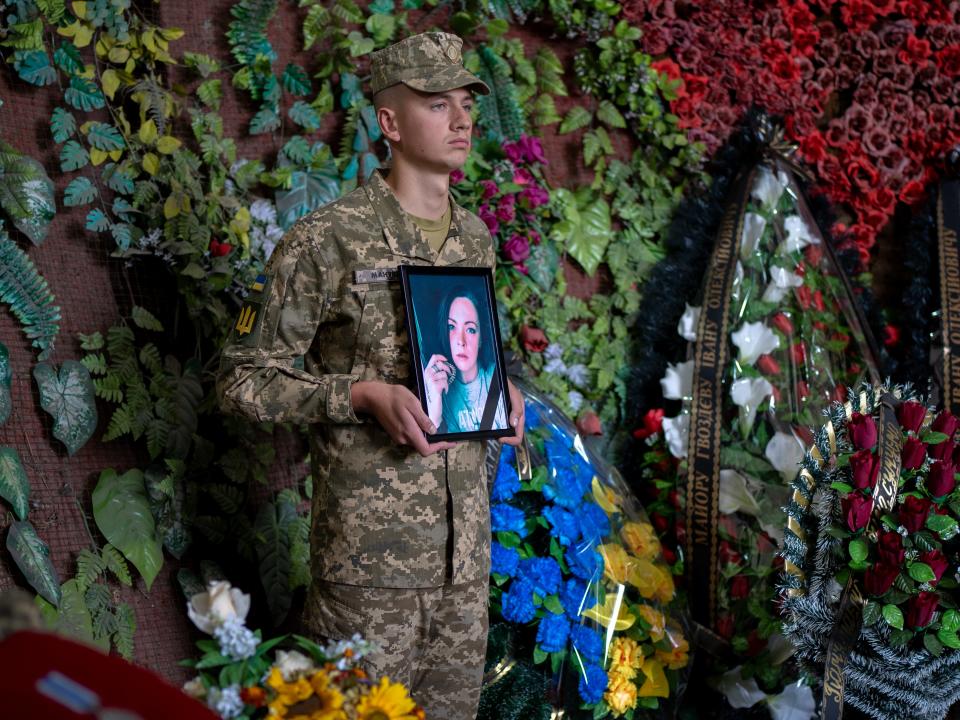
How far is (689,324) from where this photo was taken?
127 inches

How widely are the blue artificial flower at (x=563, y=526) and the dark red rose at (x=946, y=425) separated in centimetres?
92

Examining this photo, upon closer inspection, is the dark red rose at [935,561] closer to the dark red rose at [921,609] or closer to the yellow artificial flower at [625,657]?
the dark red rose at [921,609]

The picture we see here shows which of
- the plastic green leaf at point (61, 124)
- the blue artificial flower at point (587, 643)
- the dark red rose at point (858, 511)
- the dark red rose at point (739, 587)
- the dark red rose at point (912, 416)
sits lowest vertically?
the dark red rose at point (739, 587)

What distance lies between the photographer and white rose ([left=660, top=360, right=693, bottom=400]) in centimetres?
318

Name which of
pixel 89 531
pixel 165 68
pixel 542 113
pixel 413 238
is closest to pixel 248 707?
pixel 413 238

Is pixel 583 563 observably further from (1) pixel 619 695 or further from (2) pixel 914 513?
(2) pixel 914 513

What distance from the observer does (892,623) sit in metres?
2.23

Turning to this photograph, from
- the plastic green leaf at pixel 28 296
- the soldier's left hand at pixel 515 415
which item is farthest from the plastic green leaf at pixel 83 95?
the soldier's left hand at pixel 515 415

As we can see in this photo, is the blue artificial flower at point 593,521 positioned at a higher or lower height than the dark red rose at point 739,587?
higher

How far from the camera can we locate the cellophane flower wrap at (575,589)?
2445 mm

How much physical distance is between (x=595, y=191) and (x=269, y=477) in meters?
1.54

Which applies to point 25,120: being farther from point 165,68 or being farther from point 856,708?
point 856,708

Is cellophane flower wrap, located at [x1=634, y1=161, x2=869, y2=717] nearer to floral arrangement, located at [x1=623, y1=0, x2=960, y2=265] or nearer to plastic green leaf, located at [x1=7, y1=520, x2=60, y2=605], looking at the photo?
floral arrangement, located at [x1=623, y1=0, x2=960, y2=265]

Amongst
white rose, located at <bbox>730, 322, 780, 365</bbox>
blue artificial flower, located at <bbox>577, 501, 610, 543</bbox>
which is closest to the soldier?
blue artificial flower, located at <bbox>577, 501, 610, 543</bbox>
